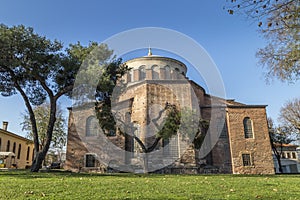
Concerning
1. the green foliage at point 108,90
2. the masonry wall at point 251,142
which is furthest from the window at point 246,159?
the green foliage at point 108,90

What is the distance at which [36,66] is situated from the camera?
13695 millimetres

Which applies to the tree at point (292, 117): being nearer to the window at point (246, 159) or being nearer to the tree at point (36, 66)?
the window at point (246, 159)

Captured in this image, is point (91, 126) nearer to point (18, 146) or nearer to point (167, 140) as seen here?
point (167, 140)

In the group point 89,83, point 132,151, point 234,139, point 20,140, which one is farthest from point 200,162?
point 20,140

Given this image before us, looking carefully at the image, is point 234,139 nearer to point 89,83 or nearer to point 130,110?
point 130,110

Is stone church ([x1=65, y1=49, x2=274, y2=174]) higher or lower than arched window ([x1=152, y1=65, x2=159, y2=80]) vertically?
lower

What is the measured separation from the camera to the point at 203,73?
1552cm

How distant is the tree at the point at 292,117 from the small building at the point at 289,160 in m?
6.70

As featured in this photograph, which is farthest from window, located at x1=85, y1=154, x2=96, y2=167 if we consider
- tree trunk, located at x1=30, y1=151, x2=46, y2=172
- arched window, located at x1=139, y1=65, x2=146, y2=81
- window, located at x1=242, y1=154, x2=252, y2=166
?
window, located at x1=242, y1=154, x2=252, y2=166

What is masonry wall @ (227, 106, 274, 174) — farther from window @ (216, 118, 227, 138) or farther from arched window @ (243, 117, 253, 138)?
window @ (216, 118, 227, 138)

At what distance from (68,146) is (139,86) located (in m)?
9.05

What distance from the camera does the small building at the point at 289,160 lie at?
34188 mm

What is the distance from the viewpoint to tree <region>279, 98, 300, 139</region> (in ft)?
87.4

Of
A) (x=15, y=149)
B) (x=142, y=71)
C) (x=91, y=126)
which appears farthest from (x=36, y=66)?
(x=15, y=149)
